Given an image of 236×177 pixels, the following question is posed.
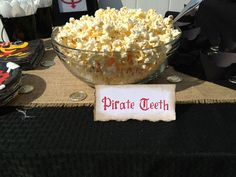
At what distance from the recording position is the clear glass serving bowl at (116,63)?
1.73ft

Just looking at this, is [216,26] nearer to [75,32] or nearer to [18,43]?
[75,32]

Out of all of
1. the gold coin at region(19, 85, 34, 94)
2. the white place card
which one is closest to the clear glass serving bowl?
the gold coin at region(19, 85, 34, 94)

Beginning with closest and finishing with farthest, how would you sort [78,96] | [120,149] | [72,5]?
1. [120,149]
2. [78,96]
3. [72,5]

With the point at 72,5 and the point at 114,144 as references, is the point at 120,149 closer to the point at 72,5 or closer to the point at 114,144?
the point at 114,144

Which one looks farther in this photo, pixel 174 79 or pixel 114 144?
pixel 174 79

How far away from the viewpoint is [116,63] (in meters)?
0.53

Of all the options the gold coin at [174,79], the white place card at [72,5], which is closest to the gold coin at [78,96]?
the gold coin at [174,79]

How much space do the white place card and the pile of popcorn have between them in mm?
488

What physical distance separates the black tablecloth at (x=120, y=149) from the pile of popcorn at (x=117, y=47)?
0.11 metres

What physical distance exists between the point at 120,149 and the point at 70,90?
0.76 ft

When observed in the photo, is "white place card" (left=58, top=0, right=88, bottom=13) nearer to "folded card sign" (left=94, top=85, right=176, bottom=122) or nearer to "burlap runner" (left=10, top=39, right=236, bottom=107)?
"burlap runner" (left=10, top=39, right=236, bottom=107)

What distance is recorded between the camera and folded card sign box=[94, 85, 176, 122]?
0.52 m

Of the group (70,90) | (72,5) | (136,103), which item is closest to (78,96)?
(70,90)

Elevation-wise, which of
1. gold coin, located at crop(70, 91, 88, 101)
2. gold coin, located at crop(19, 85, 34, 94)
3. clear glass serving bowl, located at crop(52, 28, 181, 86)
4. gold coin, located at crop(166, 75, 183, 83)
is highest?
clear glass serving bowl, located at crop(52, 28, 181, 86)
